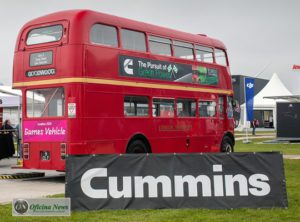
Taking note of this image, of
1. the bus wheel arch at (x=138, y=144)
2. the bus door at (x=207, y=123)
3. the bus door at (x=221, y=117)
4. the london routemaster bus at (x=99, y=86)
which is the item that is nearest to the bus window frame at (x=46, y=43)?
the london routemaster bus at (x=99, y=86)

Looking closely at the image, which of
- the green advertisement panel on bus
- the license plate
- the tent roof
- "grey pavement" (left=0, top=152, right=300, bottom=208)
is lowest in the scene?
"grey pavement" (left=0, top=152, right=300, bottom=208)

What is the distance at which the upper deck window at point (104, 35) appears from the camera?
14.2 meters

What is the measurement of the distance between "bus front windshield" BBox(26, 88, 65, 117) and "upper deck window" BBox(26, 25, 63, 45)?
51.1 inches

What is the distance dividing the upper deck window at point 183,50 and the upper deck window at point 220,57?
180cm

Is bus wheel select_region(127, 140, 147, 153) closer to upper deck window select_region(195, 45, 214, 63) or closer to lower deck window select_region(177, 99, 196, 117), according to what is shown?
lower deck window select_region(177, 99, 196, 117)

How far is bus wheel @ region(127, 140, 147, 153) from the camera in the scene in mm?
15357

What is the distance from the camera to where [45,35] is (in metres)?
14.7

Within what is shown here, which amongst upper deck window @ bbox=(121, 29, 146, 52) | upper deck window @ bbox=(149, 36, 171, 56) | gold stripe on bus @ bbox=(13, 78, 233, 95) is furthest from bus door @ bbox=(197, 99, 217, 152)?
upper deck window @ bbox=(121, 29, 146, 52)

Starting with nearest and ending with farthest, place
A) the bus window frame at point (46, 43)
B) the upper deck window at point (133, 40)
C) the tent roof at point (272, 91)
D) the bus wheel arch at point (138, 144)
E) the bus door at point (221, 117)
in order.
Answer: the bus window frame at point (46, 43)
the upper deck window at point (133, 40)
the bus wheel arch at point (138, 144)
the bus door at point (221, 117)
the tent roof at point (272, 91)

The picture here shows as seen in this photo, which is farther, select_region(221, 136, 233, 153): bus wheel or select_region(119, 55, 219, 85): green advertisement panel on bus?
select_region(221, 136, 233, 153): bus wheel

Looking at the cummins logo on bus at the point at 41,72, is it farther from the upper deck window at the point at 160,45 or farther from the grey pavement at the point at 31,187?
the upper deck window at the point at 160,45

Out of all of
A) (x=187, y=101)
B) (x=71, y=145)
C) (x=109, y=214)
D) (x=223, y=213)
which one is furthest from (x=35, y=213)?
(x=187, y=101)

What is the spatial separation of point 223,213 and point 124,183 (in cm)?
173

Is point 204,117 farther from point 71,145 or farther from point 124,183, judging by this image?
point 124,183
